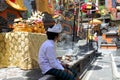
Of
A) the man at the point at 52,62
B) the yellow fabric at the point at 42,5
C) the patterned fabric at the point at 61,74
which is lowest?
the patterned fabric at the point at 61,74

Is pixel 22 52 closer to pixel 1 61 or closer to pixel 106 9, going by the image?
pixel 1 61

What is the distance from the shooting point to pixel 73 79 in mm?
5180

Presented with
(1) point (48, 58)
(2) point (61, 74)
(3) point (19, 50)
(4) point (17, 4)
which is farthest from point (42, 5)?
(2) point (61, 74)

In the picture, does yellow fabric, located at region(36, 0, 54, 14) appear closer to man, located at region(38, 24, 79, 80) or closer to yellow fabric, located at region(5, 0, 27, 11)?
yellow fabric, located at region(5, 0, 27, 11)

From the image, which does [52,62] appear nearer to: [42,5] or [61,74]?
[61,74]

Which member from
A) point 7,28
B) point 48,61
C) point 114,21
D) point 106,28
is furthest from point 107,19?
point 48,61

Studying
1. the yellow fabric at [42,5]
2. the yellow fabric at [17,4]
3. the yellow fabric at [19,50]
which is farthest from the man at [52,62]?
the yellow fabric at [42,5]

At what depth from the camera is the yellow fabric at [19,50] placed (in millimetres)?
7754

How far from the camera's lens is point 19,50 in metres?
7.91

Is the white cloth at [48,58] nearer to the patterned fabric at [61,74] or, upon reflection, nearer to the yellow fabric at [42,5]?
the patterned fabric at [61,74]

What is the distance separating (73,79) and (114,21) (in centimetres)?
4195

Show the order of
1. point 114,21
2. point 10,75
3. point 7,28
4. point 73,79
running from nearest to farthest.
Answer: point 73,79, point 10,75, point 7,28, point 114,21

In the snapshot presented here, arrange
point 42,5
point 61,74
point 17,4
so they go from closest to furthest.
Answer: point 61,74 → point 17,4 → point 42,5

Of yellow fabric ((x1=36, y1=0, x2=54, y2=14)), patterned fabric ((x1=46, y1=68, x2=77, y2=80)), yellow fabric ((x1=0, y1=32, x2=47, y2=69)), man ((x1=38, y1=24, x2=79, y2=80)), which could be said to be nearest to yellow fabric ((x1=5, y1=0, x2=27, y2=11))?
yellow fabric ((x1=36, y1=0, x2=54, y2=14))
